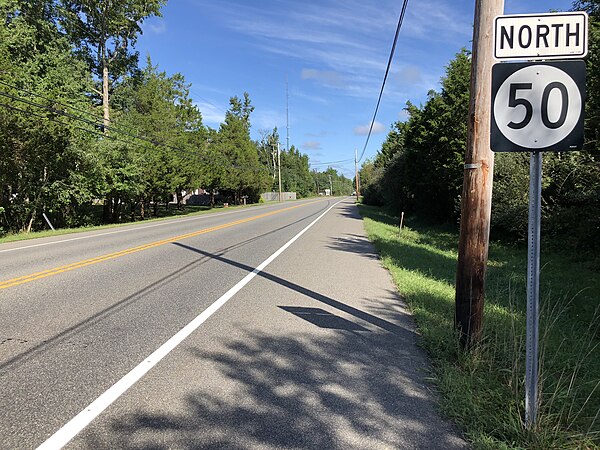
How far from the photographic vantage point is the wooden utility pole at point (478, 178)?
3.96 meters

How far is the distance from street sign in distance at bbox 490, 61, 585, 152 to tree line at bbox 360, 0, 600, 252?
821 cm

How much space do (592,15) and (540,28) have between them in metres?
10.9

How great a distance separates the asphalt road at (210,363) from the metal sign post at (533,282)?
580 mm

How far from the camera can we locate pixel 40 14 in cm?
3195

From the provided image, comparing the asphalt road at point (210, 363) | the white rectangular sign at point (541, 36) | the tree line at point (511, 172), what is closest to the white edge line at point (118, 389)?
the asphalt road at point (210, 363)

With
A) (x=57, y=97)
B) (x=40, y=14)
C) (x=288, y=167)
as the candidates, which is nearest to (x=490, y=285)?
(x=57, y=97)

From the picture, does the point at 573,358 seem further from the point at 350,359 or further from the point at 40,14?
the point at 40,14

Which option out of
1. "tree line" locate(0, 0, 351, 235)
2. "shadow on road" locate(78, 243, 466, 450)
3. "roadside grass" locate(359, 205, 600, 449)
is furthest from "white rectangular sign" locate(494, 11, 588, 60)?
"tree line" locate(0, 0, 351, 235)

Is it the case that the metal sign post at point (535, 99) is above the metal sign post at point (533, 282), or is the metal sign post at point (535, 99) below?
above

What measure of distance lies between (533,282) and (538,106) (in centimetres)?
115

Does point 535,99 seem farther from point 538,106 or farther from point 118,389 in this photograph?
point 118,389

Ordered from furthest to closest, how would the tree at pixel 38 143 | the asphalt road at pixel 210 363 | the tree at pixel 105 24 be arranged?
the tree at pixel 105 24 < the tree at pixel 38 143 < the asphalt road at pixel 210 363

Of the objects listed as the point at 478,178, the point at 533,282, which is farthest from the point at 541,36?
the point at 533,282

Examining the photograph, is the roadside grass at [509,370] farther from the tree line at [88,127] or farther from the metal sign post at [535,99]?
the tree line at [88,127]
